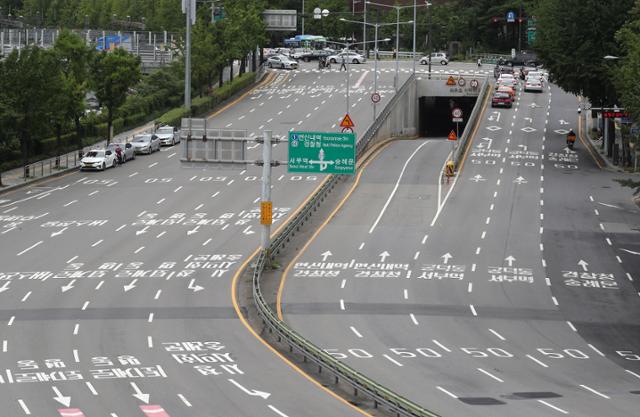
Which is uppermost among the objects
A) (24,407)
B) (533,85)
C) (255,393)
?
(533,85)

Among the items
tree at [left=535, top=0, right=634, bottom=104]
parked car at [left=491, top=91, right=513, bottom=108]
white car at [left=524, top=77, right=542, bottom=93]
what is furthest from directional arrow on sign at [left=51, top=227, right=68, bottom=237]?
white car at [left=524, top=77, right=542, bottom=93]

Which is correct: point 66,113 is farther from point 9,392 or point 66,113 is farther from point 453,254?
point 9,392

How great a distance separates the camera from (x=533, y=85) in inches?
5098

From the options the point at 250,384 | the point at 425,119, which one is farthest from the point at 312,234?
the point at 425,119

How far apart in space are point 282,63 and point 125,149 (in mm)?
58418

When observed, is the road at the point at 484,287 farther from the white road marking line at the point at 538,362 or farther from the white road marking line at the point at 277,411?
the white road marking line at the point at 277,411

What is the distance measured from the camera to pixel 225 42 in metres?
122

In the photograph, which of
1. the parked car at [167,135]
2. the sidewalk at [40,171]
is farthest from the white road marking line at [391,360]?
the parked car at [167,135]

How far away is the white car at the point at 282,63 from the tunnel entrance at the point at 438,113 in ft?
67.4

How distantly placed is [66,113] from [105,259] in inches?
1333

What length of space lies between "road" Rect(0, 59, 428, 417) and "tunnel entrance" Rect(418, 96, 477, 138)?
3889cm

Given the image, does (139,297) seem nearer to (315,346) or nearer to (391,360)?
(315,346)

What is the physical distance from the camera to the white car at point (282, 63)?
5684 inches

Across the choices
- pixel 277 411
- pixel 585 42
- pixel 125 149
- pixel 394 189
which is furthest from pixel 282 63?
pixel 277 411
